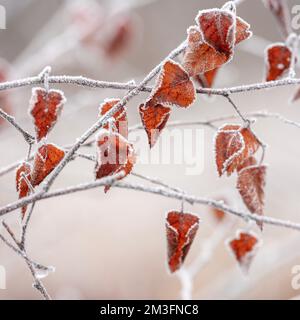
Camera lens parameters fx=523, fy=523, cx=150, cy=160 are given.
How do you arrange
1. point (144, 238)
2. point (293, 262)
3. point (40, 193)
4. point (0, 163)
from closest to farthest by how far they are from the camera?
point (40, 193), point (0, 163), point (293, 262), point (144, 238)

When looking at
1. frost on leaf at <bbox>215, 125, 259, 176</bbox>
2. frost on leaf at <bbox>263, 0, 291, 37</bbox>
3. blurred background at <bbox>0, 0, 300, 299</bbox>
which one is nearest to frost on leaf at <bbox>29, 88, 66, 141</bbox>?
frost on leaf at <bbox>215, 125, 259, 176</bbox>

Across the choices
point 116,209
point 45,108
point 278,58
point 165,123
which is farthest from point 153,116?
point 116,209

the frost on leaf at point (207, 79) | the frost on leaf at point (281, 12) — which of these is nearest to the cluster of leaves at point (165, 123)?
the frost on leaf at point (207, 79)

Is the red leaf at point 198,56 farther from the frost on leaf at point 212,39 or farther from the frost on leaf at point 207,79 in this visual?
the frost on leaf at point 207,79

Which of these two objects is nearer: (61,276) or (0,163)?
(0,163)

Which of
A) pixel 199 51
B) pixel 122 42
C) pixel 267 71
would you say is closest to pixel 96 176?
pixel 199 51

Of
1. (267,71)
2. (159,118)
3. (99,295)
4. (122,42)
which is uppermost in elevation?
(122,42)
